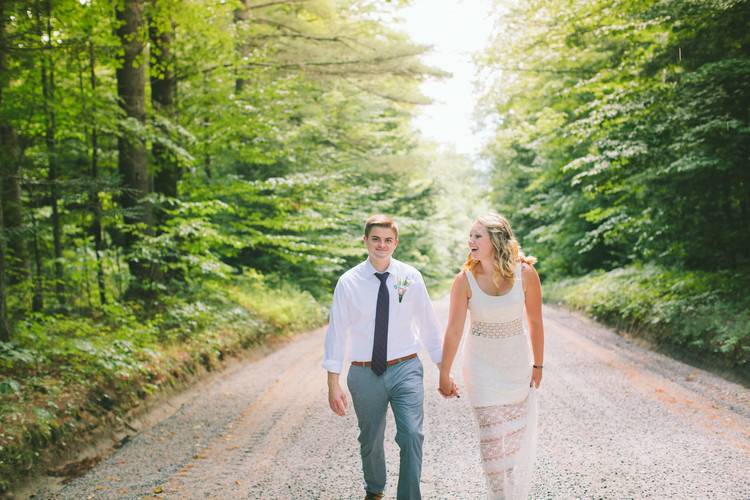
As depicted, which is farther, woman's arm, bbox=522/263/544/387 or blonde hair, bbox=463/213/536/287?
woman's arm, bbox=522/263/544/387

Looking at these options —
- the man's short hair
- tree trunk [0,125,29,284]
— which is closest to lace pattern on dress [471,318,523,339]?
the man's short hair

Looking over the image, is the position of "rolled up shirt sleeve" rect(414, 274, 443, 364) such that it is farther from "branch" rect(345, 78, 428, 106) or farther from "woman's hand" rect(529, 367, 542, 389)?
"branch" rect(345, 78, 428, 106)

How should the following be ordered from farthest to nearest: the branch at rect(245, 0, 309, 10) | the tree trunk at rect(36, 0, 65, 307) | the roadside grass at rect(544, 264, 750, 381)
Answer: the branch at rect(245, 0, 309, 10), the roadside grass at rect(544, 264, 750, 381), the tree trunk at rect(36, 0, 65, 307)

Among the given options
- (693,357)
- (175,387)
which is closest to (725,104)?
(693,357)

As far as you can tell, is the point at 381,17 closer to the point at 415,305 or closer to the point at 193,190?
the point at 193,190

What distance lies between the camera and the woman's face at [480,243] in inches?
131

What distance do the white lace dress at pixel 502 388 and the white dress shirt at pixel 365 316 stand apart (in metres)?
0.34

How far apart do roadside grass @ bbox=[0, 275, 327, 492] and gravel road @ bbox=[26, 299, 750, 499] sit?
41 cm

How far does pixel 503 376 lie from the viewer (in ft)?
11.3

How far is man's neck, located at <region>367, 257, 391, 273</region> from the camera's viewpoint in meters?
3.58

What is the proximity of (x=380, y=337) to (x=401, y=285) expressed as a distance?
0.37m

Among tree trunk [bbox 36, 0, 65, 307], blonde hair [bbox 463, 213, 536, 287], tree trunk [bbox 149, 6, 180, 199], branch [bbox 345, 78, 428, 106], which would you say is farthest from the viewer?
branch [bbox 345, 78, 428, 106]

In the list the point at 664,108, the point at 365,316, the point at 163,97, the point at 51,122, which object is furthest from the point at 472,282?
the point at 163,97

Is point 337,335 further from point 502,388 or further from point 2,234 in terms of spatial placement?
point 2,234
